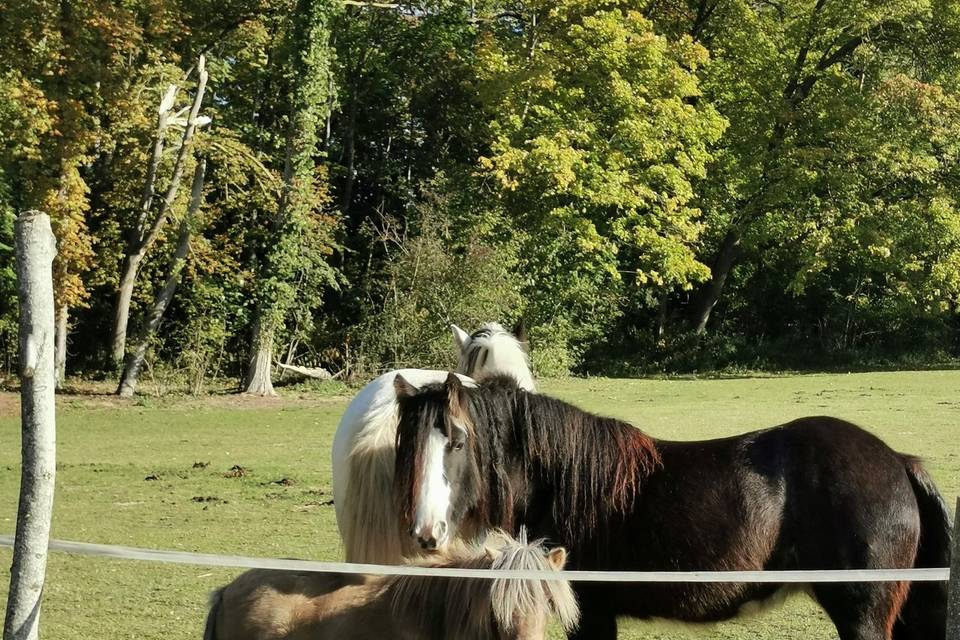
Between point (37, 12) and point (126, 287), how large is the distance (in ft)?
24.5

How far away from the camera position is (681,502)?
557 cm

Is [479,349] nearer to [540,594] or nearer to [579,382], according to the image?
[540,594]

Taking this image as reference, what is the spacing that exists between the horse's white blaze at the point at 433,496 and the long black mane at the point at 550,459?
9.0 inches

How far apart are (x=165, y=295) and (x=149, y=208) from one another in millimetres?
2401

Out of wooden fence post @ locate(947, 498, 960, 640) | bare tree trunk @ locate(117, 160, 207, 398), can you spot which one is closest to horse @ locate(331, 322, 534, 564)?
wooden fence post @ locate(947, 498, 960, 640)

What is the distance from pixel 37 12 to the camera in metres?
24.5

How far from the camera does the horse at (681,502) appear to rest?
531 centimetres

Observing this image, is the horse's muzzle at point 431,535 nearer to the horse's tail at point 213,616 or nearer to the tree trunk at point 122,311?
the horse's tail at point 213,616

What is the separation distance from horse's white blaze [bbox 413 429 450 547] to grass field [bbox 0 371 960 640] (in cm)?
139

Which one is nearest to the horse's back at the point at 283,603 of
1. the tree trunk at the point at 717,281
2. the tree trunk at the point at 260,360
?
the tree trunk at the point at 260,360

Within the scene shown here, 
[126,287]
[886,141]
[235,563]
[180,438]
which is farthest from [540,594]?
[886,141]

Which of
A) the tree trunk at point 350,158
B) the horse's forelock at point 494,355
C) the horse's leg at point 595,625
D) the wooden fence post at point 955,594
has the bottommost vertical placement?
the horse's leg at point 595,625

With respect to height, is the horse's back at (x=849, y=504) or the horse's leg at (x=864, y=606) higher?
the horse's back at (x=849, y=504)

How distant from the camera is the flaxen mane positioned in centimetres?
404
